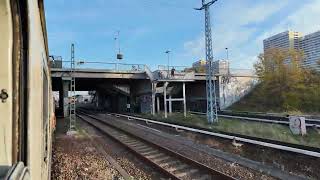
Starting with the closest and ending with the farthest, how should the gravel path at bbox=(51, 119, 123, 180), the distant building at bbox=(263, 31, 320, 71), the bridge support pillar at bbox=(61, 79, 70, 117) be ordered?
the gravel path at bbox=(51, 119, 123, 180), the bridge support pillar at bbox=(61, 79, 70, 117), the distant building at bbox=(263, 31, 320, 71)

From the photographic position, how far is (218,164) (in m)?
11.8

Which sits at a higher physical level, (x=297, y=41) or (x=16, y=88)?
(x=297, y=41)

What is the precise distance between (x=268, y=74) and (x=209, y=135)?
1275 inches

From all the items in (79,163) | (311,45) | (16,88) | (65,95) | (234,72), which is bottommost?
(79,163)

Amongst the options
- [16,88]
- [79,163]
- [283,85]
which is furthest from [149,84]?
[16,88]

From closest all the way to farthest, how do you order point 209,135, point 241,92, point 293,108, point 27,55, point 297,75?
point 27,55 < point 209,135 < point 293,108 < point 297,75 < point 241,92

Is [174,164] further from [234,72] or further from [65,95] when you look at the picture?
[234,72]

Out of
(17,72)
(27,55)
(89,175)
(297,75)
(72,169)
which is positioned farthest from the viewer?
(297,75)

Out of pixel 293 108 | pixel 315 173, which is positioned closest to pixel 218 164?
pixel 315 173

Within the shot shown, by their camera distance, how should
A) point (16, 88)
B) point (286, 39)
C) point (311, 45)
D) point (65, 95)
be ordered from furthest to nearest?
point (286, 39) → point (311, 45) → point (65, 95) → point (16, 88)

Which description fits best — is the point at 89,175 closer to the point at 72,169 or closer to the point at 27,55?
the point at 72,169

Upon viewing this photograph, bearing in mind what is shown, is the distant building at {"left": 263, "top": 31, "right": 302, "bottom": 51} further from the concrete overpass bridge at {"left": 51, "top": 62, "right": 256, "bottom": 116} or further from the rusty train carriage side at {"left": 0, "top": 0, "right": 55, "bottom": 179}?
the rusty train carriage side at {"left": 0, "top": 0, "right": 55, "bottom": 179}

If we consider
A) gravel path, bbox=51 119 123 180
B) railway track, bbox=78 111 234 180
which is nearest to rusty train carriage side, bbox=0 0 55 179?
railway track, bbox=78 111 234 180

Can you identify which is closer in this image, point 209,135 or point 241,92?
point 209,135
